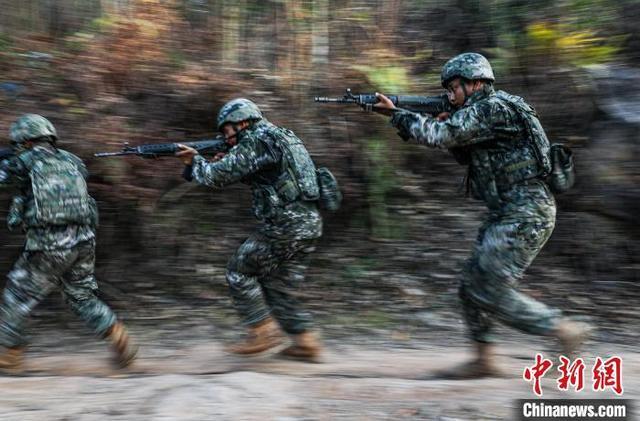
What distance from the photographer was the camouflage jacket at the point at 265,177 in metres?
5.33

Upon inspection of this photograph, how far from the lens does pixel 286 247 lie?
544cm

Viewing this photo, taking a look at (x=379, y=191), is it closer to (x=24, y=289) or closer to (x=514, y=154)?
(x=514, y=154)

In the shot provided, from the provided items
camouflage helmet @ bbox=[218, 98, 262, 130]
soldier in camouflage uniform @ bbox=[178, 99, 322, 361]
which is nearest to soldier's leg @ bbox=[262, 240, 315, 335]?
soldier in camouflage uniform @ bbox=[178, 99, 322, 361]

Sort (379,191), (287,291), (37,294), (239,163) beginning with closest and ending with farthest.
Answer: (239,163)
(37,294)
(287,291)
(379,191)

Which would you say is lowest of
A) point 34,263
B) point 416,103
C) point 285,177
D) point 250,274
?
point 250,274

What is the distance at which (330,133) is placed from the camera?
25.6 feet

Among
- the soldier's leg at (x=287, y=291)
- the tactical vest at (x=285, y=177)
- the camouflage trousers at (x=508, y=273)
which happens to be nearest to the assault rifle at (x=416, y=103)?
the tactical vest at (x=285, y=177)

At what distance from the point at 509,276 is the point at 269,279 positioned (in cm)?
187

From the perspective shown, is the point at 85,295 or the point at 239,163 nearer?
the point at 239,163

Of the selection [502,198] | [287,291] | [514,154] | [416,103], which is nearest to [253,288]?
[287,291]

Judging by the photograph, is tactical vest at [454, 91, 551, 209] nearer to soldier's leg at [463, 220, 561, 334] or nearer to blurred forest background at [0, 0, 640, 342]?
soldier's leg at [463, 220, 561, 334]

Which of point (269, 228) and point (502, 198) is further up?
point (502, 198)

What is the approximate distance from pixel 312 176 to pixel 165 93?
9.41 feet

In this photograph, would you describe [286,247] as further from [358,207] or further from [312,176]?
[358,207]
